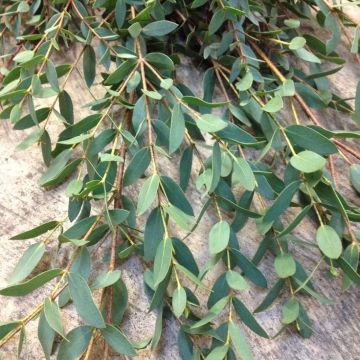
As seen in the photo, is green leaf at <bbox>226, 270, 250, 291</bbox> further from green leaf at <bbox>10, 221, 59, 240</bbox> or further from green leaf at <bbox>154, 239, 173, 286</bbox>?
green leaf at <bbox>10, 221, 59, 240</bbox>

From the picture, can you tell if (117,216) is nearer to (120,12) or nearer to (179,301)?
(179,301)

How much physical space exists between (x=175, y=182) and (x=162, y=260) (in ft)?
0.34

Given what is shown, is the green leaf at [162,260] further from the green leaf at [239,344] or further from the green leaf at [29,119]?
the green leaf at [29,119]

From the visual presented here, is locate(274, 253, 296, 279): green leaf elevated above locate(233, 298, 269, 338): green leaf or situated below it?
above

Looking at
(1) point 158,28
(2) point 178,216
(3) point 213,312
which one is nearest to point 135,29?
(1) point 158,28

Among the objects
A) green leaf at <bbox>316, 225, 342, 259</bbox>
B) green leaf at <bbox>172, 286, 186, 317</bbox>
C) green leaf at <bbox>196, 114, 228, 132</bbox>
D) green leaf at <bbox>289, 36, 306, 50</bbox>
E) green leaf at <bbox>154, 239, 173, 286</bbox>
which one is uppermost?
green leaf at <bbox>289, 36, 306, 50</bbox>

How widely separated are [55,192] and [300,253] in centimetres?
36

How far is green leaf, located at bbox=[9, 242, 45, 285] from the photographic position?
54cm

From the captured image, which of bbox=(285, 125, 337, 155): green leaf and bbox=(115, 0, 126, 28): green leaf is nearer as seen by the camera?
bbox=(285, 125, 337, 155): green leaf

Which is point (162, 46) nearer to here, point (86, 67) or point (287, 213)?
point (86, 67)

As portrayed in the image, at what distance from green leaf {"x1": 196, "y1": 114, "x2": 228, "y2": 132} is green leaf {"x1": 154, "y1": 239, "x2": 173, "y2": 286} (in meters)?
0.13

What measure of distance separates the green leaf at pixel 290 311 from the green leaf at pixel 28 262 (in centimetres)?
29

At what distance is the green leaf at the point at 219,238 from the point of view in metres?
0.53

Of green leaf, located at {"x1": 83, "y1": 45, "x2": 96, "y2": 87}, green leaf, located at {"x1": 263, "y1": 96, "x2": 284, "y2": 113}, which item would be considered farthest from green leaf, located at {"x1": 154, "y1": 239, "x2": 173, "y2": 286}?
green leaf, located at {"x1": 83, "y1": 45, "x2": 96, "y2": 87}
